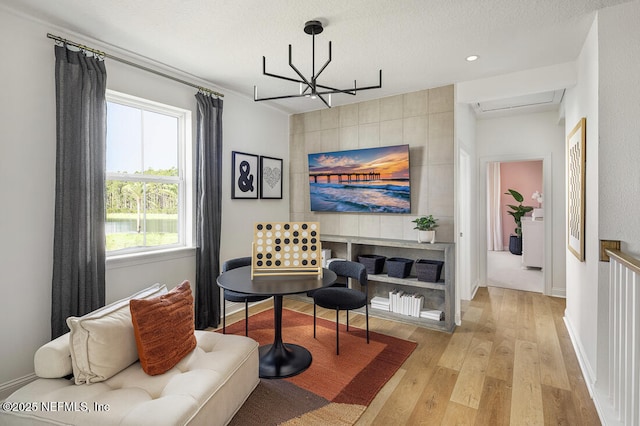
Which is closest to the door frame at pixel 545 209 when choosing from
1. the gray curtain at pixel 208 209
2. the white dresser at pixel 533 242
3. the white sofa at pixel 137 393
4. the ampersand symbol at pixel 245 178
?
the white dresser at pixel 533 242

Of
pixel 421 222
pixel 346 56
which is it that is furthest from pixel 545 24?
pixel 421 222

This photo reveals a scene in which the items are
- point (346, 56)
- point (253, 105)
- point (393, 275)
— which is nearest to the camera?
point (346, 56)

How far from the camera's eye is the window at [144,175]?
2.89 m

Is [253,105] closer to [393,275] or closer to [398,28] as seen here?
[398,28]

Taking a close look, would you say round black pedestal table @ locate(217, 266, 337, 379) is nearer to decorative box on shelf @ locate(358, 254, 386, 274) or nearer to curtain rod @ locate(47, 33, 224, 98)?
decorative box on shelf @ locate(358, 254, 386, 274)

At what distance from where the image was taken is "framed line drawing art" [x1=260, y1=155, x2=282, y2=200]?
172 inches

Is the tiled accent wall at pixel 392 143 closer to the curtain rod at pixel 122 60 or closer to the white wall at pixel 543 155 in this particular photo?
the curtain rod at pixel 122 60

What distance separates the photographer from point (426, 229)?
359cm

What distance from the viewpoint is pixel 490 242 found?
8969 millimetres

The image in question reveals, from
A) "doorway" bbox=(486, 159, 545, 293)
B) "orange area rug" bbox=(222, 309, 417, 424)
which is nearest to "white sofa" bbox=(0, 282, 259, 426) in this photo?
"orange area rug" bbox=(222, 309, 417, 424)

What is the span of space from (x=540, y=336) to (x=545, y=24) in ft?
9.24

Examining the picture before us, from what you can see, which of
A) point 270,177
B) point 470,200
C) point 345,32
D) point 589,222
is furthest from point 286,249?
point 470,200

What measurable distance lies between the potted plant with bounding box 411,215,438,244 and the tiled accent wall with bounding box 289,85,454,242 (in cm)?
15

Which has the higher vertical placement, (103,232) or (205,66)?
(205,66)
